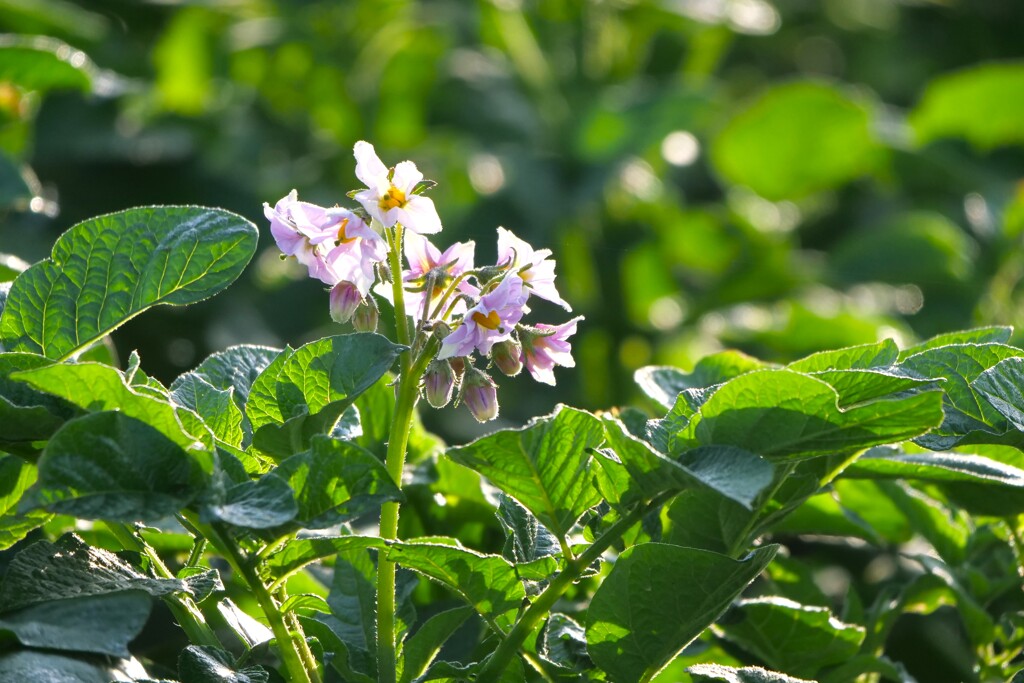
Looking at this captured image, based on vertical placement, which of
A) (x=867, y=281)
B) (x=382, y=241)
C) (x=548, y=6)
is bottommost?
(x=867, y=281)

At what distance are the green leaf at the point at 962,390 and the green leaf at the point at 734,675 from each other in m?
0.17

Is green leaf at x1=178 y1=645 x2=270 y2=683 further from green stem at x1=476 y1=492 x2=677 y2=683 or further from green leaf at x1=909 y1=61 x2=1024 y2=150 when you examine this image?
green leaf at x1=909 y1=61 x2=1024 y2=150

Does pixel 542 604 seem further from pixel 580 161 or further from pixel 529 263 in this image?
pixel 580 161

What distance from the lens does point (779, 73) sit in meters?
5.08

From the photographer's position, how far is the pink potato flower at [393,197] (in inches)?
32.7

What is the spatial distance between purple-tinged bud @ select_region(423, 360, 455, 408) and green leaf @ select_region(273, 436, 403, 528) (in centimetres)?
12

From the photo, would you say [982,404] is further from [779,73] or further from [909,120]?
[779,73]

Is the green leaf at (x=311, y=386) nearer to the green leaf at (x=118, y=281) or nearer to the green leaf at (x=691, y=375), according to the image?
the green leaf at (x=118, y=281)

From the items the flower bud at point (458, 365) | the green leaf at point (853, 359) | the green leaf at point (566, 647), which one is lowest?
the green leaf at point (566, 647)

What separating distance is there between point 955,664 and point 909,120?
7.42 feet

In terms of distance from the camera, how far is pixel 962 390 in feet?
2.60

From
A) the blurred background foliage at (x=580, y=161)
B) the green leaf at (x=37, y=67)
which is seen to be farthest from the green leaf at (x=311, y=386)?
the blurred background foliage at (x=580, y=161)

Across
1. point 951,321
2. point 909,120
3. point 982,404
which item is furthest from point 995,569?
point 909,120

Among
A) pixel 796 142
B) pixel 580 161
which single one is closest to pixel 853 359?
pixel 580 161
